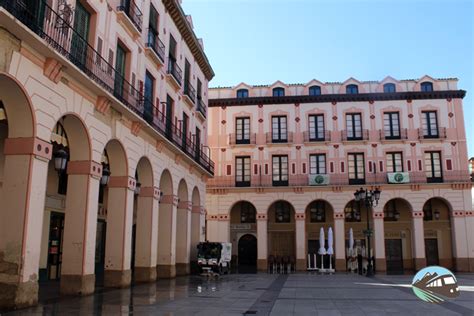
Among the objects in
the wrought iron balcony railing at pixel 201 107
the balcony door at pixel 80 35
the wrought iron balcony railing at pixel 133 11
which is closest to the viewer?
the balcony door at pixel 80 35

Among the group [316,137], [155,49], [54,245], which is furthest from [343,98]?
[54,245]

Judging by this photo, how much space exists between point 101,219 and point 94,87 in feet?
36.7

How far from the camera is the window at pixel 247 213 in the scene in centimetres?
3847

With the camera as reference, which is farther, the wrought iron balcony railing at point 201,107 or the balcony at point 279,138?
the balcony at point 279,138

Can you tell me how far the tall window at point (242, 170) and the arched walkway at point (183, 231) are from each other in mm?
11614

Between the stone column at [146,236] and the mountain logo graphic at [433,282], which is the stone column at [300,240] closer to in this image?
the stone column at [146,236]

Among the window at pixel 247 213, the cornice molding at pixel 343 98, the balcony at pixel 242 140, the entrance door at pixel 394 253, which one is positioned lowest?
the entrance door at pixel 394 253

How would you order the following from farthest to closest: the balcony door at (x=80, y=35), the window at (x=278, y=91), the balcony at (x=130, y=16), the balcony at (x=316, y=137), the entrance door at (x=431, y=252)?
the window at (x=278, y=91), the balcony at (x=316, y=137), the entrance door at (x=431, y=252), the balcony at (x=130, y=16), the balcony door at (x=80, y=35)

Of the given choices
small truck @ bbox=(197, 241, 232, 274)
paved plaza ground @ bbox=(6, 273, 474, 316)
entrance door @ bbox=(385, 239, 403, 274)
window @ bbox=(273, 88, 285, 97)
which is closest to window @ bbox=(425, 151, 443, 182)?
entrance door @ bbox=(385, 239, 403, 274)

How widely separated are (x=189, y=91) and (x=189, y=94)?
0.25 metres

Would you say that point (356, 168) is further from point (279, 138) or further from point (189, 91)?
point (189, 91)

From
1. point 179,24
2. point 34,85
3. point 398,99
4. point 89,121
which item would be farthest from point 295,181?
point 34,85

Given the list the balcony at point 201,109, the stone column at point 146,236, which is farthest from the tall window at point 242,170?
the stone column at point 146,236

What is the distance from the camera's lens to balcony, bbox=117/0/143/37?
17395 mm
